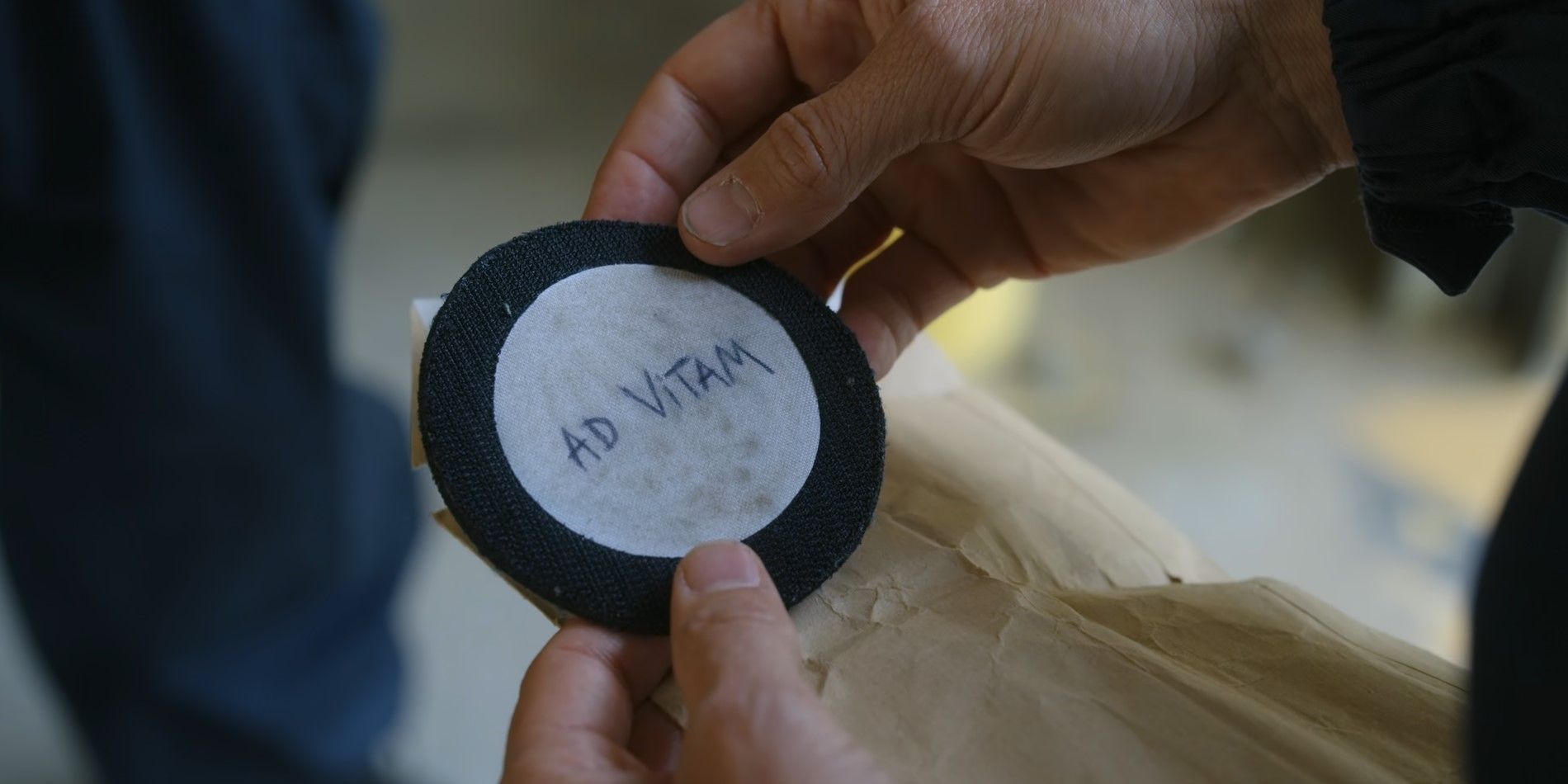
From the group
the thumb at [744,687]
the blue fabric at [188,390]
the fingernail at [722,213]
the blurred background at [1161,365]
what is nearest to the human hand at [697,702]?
the thumb at [744,687]

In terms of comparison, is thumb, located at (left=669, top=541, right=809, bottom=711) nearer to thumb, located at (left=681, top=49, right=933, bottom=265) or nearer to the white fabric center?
the white fabric center

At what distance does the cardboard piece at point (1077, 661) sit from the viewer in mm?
412

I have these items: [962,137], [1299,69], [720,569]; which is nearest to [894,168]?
[962,137]

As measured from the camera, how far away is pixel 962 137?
1.93 ft

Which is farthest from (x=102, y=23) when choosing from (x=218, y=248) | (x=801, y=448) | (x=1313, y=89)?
(x=1313, y=89)

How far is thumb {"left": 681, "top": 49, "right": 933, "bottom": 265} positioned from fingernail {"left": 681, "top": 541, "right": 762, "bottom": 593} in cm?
15

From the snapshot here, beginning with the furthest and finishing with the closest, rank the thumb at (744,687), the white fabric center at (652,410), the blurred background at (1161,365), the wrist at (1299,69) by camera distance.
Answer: the blurred background at (1161,365)
the wrist at (1299,69)
the white fabric center at (652,410)
the thumb at (744,687)

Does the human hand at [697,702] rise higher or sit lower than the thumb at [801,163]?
lower

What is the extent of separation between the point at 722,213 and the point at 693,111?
14 cm

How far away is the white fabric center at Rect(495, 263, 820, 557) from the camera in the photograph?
47 cm

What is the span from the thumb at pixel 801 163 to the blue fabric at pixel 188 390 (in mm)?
→ 285

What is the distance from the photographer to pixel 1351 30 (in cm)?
53

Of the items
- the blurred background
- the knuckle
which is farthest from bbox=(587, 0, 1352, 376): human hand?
the blurred background

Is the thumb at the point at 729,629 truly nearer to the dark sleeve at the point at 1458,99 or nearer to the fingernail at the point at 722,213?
the fingernail at the point at 722,213
